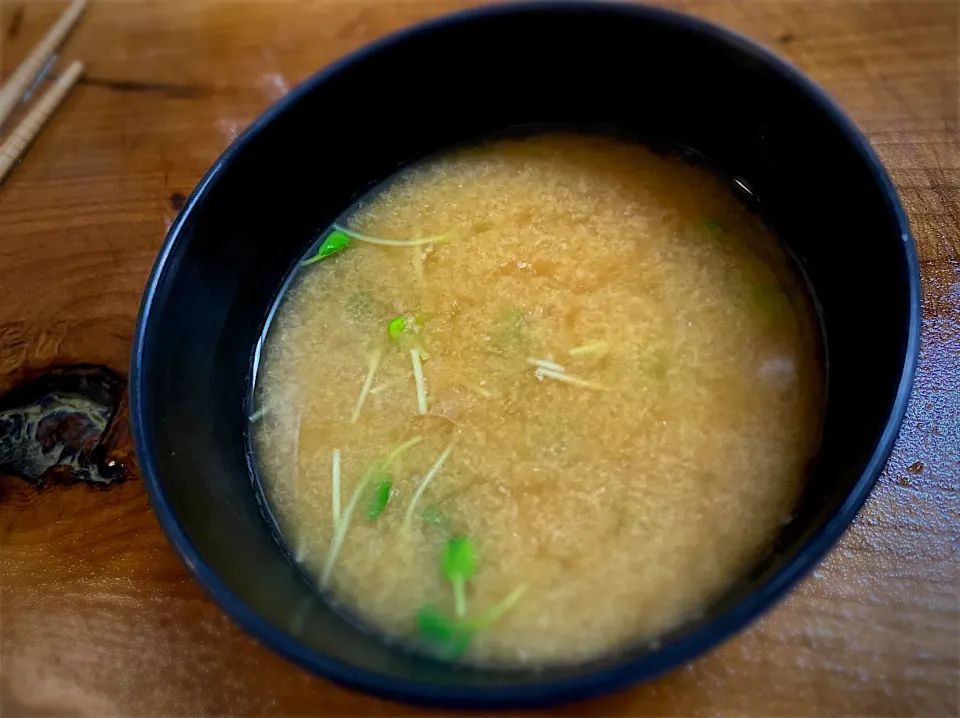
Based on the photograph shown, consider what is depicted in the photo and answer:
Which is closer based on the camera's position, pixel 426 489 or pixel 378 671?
pixel 378 671

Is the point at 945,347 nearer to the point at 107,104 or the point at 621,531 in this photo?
the point at 621,531

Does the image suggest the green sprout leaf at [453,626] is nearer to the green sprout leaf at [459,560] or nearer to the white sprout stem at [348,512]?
the green sprout leaf at [459,560]

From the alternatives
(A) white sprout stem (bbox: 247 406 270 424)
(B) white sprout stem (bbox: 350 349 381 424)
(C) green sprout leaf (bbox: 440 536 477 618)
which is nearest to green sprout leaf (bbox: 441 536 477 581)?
(C) green sprout leaf (bbox: 440 536 477 618)

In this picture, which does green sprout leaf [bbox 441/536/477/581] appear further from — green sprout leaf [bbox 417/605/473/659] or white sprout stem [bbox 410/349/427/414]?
white sprout stem [bbox 410/349/427/414]

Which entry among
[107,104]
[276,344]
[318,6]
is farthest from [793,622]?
[107,104]

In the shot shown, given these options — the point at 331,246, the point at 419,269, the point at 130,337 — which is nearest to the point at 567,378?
the point at 419,269

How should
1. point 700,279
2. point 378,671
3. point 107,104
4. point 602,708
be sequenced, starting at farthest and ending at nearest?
1. point 107,104
2. point 700,279
3. point 602,708
4. point 378,671
